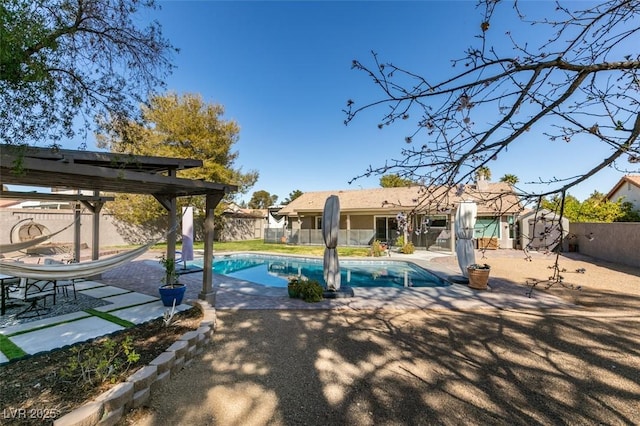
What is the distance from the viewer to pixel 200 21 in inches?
306

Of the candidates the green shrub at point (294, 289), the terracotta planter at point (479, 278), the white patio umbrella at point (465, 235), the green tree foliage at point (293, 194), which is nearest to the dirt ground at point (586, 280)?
the white patio umbrella at point (465, 235)

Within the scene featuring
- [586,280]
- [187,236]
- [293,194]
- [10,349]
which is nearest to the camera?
[10,349]

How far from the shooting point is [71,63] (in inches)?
175

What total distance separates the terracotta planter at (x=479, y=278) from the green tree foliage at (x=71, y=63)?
30.2 feet

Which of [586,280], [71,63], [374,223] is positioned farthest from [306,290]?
[374,223]

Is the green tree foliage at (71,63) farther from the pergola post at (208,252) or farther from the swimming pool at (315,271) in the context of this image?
the swimming pool at (315,271)

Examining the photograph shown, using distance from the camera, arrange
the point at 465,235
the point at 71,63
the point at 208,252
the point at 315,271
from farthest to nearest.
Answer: the point at 315,271 < the point at 465,235 < the point at 208,252 < the point at 71,63

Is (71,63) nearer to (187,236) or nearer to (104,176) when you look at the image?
(104,176)

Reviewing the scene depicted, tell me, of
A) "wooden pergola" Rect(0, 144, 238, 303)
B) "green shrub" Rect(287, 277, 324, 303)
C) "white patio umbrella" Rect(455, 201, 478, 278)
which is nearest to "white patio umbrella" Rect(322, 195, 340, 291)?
"green shrub" Rect(287, 277, 324, 303)

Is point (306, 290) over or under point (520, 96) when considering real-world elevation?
under

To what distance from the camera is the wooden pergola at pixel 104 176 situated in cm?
365

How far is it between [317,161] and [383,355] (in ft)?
72.9

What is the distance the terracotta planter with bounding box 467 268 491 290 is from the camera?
845 centimetres

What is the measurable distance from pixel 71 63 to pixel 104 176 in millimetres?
1837
